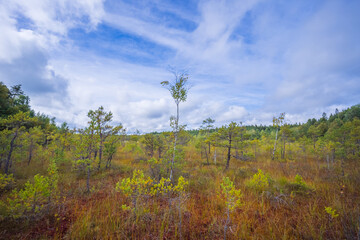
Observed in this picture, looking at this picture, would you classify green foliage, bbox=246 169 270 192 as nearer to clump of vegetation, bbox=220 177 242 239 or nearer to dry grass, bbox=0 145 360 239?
dry grass, bbox=0 145 360 239

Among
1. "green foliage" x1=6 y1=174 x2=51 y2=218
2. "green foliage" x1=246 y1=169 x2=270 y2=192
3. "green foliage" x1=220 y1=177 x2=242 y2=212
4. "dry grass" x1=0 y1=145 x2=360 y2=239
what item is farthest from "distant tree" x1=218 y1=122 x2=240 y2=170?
"green foliage" x1=6 y1=174 x2=51 y2=218

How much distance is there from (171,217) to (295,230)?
3476 millimetres

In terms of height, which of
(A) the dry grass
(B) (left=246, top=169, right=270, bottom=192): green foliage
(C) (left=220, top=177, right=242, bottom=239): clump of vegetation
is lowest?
(A) the dry grass

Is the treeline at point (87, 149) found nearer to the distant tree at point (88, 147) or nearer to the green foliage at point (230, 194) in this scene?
the distant tree at point (88, 147)

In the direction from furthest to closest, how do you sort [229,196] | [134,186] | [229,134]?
[229,134], [134,186], [229,196]

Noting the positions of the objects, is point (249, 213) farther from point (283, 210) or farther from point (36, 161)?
point (36, 161)

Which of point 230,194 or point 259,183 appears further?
point 259,183

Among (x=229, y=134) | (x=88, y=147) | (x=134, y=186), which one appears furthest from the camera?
(x=229, y=134)

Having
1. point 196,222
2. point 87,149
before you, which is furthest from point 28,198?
point 196,222

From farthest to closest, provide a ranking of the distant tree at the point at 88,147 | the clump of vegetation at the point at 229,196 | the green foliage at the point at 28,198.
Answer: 1. the distant tree at the point at 88,147
2. the green foliage at the point at 28,198
3. the clump of vegetation at the point at 229,196

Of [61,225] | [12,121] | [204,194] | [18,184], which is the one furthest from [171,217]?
[12,121]

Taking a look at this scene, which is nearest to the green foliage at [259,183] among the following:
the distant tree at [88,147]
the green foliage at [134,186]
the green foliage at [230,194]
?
the green foliage at [230,194]

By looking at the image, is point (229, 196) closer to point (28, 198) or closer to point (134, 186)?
point (134, 186)

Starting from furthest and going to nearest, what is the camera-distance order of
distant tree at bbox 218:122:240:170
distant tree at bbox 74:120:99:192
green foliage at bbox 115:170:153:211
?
distant tree at bbox 218:122:240:170, distant tree at bbox 74:120:99:192, green foliage at bbox 115:170:153:211
